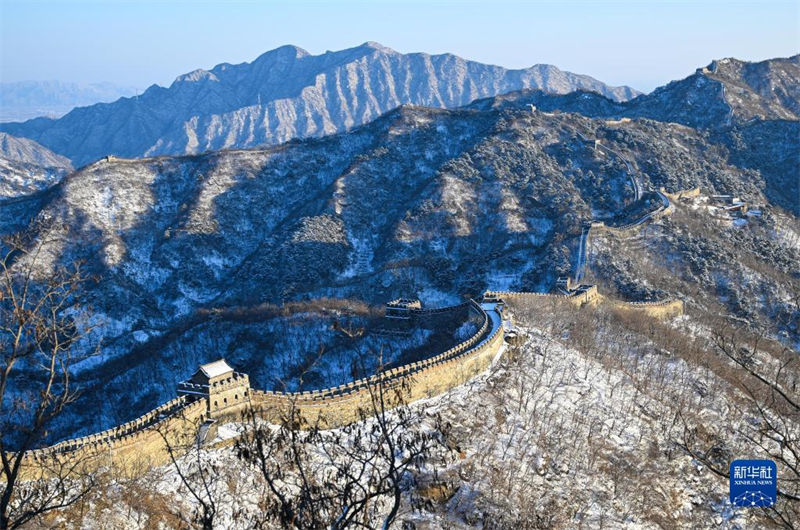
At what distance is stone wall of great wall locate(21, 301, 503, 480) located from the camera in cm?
3403

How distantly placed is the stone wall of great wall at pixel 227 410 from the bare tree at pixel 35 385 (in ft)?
3.01

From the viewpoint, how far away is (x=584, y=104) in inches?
6890

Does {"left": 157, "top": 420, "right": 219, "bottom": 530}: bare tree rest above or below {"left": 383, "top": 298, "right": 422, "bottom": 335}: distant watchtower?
above

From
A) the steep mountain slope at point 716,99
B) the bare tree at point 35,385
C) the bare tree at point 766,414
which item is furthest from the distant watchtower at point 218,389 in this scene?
the steep mountain slope at point 716,99

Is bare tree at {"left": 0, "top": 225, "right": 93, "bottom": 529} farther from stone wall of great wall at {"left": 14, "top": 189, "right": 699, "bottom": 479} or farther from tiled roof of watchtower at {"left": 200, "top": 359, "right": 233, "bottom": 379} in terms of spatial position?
tiled roof of watchtower at {"left": 200, "top": 359, "right": 233, "bottom": 379}

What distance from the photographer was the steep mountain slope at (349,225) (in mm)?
82062

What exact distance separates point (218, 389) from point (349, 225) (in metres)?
77.0

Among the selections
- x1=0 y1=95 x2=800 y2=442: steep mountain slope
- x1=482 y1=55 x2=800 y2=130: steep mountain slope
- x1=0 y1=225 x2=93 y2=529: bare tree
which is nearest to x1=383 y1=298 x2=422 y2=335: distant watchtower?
x1=0 y1=95 x2=800 y2=442: steep mountain slope

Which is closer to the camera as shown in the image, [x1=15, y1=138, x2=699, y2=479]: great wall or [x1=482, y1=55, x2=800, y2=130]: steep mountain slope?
[x1=15, y1=138, x2=699, y2=479]: great wall

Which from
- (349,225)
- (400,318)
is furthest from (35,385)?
(349,225)

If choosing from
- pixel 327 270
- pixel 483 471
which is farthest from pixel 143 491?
pixel 327 270

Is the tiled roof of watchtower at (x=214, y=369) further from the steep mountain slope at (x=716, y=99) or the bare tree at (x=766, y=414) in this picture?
the steep mountain slope at (x=716, y=99)

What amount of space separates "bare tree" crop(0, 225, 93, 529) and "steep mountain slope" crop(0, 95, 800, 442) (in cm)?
1973

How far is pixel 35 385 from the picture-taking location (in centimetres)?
7425
